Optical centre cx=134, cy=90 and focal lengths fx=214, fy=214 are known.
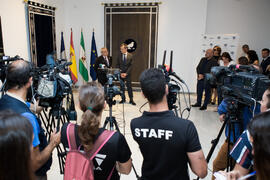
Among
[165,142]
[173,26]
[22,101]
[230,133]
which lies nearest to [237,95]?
[230,133]

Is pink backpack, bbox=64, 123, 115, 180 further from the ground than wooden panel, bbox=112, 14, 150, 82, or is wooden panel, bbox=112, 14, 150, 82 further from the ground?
→ wooden panel, bbox=112, 14, 150, 82

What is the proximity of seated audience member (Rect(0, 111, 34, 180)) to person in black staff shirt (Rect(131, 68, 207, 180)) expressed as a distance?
63 centimetres

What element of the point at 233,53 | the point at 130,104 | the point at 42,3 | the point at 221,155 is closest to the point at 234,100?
the point at 221,155

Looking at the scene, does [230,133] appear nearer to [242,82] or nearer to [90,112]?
[242,82]

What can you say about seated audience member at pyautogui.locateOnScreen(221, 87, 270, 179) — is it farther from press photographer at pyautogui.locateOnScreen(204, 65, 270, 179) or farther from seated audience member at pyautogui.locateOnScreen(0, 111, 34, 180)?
seated audience member at pyautogui.locateOnScreen(0, 111, 34, 180)

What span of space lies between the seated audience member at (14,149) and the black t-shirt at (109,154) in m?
0.43

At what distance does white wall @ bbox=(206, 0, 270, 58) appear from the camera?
6.56m

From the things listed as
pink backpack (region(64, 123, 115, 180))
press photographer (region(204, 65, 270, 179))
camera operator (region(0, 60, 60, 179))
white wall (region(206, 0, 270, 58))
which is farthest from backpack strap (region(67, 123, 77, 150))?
white wall (region(206, 0, 270, 58))

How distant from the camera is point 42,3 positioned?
19.2ft

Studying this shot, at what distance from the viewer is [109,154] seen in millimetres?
1143

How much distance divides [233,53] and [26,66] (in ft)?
20.0

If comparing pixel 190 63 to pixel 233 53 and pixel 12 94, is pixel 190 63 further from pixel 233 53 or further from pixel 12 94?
pixel 12 94

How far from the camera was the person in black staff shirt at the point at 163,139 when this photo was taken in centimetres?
116

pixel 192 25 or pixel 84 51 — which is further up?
pixel 192 25
